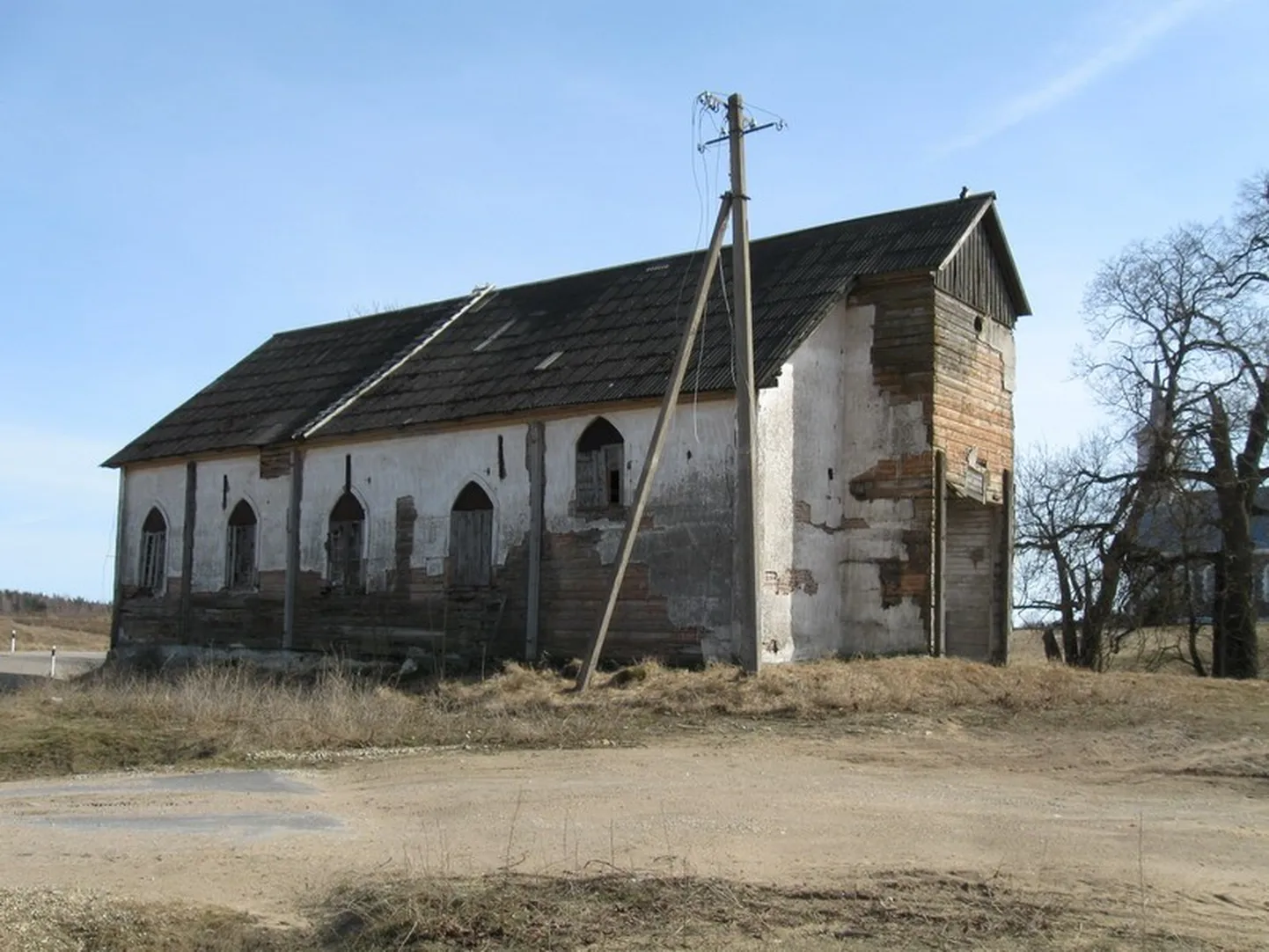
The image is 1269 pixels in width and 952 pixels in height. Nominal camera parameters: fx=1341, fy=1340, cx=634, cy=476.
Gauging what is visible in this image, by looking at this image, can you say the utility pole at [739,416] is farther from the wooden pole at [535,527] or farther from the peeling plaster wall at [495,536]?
the wooden pole at [535,527]

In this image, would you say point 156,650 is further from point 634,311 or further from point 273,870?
point 273,870

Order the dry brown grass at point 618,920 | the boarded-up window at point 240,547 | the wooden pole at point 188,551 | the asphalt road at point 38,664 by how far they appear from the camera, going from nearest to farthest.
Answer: the dry brown grass at point 618,920 → the boarded-up window at point 240,547 → the asphalt road at point 38,664 → the wooden pole at point 188,551

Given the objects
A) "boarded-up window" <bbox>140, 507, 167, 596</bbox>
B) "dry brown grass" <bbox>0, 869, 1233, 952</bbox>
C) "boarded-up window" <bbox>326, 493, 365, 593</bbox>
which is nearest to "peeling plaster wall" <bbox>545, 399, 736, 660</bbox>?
"boarded-up window" <bbox>326, 493, 365, 593</bbox>

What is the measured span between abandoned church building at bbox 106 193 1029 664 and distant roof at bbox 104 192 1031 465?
69 mm

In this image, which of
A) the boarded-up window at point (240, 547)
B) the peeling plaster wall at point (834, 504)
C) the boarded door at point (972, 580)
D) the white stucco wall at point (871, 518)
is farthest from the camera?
the boarded-up window at point (240, 547)

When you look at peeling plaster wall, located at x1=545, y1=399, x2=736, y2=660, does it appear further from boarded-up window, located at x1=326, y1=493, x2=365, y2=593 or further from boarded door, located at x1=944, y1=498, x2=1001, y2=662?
boarded-up window, located at x1=326, y1=493, x2=365, y2=593

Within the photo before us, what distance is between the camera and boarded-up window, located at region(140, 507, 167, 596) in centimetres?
2942

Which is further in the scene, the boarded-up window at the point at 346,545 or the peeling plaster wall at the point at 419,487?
the boarded-up window at the point at 346,545

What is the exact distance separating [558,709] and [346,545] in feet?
32.1

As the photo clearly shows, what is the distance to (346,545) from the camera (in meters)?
25.5

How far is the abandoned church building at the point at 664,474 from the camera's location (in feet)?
67.5

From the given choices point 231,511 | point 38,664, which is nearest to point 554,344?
point 231,511

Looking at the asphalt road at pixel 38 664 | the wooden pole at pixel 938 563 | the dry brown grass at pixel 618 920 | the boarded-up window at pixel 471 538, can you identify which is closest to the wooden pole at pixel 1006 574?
the wooden pole at pixel 938 563

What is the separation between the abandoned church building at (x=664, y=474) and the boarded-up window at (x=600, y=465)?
1.4 inches
